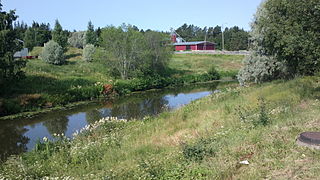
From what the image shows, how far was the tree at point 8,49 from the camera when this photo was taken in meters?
23.6

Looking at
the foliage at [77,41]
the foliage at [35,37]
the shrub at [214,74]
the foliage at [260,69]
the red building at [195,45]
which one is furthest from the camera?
the red building at [195,45]

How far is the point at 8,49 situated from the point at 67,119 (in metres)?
8.39

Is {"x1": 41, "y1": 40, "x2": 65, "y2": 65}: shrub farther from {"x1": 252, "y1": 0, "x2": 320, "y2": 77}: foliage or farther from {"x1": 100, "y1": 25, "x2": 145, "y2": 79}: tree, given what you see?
{"x1": 252, "y1": 0, "x2": 320, "y2": 77}: foliage

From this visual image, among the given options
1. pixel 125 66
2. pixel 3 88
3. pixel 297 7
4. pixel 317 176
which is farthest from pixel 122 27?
pixel 317 176

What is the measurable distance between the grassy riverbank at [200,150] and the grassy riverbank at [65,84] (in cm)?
1315

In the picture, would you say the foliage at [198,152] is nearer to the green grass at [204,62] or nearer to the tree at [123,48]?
the tree at [123,48]

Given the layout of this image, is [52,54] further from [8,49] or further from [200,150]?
[200,150]

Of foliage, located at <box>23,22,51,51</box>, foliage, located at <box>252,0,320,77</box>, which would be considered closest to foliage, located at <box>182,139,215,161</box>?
foliage, located at <box>252,0,320,77</box>

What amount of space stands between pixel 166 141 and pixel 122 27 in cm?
3191

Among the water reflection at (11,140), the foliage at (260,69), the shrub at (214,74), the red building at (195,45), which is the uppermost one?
the red building at (195,45)

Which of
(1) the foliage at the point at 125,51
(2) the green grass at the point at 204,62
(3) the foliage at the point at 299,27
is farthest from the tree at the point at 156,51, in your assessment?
(3) the foliage at the point at 299,27

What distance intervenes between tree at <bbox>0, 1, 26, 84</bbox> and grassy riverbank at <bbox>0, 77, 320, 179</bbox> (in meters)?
13.6

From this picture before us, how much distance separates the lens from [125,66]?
39.8 meters

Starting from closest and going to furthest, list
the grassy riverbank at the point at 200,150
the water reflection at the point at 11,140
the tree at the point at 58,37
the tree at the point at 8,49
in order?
the grassy riverbank at the point at 200,150
the water reflection at the point at 11,140
the tree at the point at 8,49
the tree at the point at 58,37
